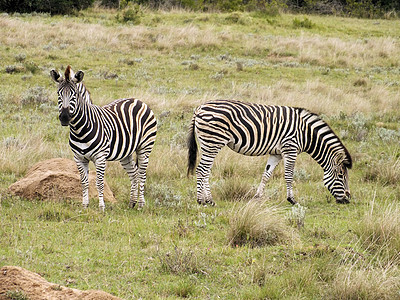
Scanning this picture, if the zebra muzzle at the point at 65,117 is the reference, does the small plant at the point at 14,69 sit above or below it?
below

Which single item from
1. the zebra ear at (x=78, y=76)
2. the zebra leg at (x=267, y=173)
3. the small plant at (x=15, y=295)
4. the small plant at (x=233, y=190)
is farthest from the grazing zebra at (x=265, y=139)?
the small plant at (x=15, y=295)

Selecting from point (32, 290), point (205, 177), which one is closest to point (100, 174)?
point (205, 177)

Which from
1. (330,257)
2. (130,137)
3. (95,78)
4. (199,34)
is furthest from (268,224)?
(199,34)

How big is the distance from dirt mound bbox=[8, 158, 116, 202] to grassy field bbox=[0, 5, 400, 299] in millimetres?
215

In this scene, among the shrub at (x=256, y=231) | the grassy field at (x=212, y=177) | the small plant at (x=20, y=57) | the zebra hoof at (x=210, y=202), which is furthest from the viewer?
the small plant at (x=20, y=57)

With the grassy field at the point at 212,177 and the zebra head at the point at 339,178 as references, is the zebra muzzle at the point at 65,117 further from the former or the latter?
the zebra head at the point at 339,178

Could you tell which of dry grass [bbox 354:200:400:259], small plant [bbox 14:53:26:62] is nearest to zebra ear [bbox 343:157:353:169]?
dry grass [bbox 354:200:400:259]

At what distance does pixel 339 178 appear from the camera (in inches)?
380

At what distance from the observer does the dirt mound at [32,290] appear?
4344mm

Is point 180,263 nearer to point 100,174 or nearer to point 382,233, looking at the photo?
point 100,174

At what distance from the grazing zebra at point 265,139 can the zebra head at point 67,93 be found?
2.50 metres

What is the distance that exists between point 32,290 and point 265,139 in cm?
580

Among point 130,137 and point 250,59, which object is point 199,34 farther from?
point 130,137

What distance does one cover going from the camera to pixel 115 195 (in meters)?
9.41
